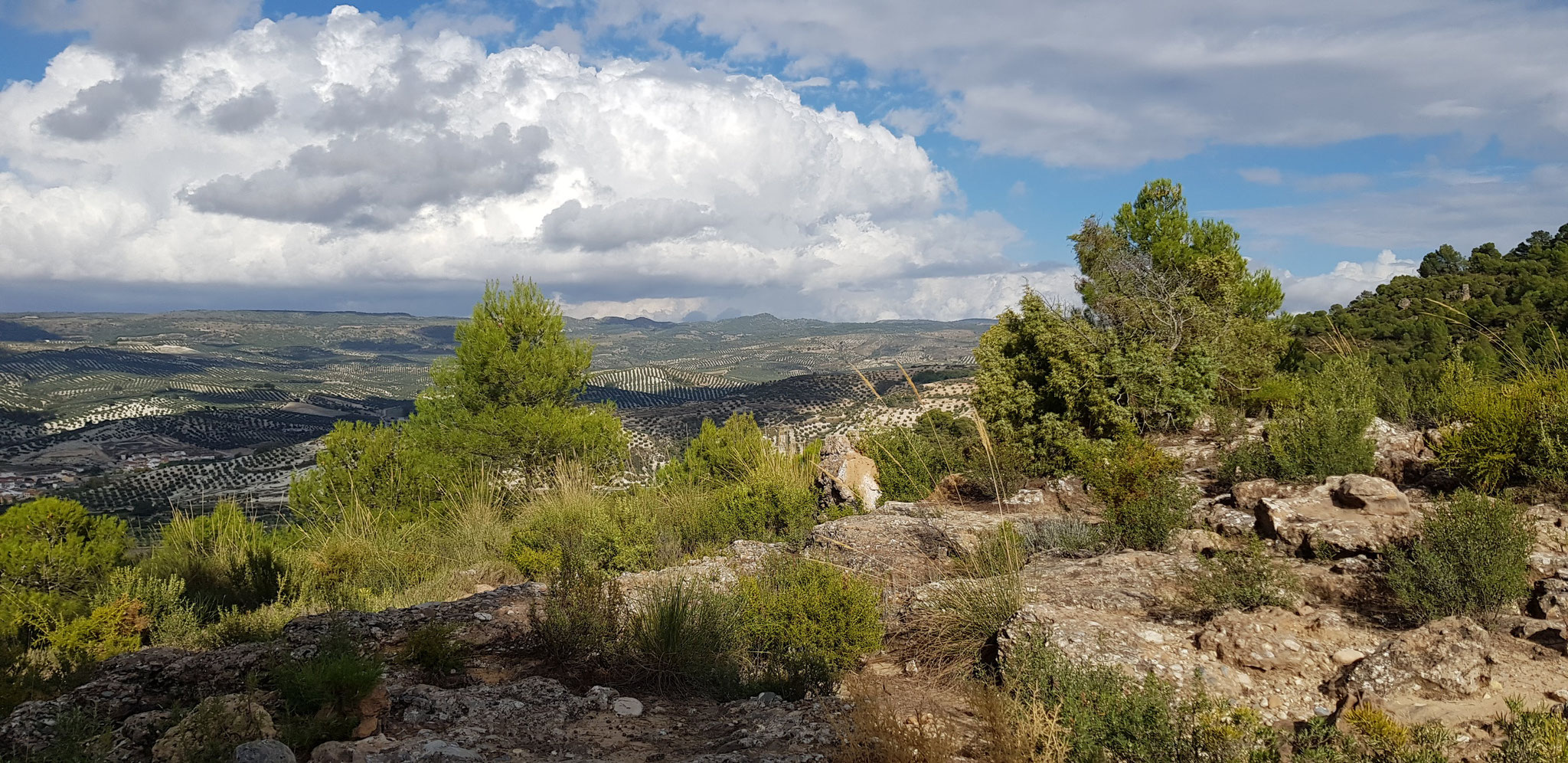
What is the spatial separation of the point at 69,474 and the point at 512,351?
60.8 meters

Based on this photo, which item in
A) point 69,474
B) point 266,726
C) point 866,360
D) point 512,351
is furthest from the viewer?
point 69,474

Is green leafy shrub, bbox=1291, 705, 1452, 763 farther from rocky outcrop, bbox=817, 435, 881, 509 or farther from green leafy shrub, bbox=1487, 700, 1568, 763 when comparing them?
rocky outcrop, bbox=817, 435, 881, 509

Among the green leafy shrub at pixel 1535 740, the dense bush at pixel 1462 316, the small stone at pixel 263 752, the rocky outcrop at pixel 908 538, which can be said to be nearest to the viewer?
the green leafy shrub at pixel 1535 740

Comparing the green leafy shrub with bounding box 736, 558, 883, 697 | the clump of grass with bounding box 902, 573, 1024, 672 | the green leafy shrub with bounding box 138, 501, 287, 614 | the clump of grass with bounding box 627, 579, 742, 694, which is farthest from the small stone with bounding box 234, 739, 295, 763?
the green leafy shrub with bounding box 138, 501, 287, 614

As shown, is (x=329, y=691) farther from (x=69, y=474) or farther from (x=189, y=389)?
(x=189, y=389)

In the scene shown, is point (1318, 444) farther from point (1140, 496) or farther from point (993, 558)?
point (993, 558)

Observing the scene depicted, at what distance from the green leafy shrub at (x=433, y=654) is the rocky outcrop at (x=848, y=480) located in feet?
24.6

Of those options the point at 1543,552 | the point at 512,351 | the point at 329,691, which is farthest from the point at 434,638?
the point at 512,351

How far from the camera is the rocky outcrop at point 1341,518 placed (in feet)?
20.3

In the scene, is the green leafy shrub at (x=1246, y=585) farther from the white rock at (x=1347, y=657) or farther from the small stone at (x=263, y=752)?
the small stone at (x=263, y=752)

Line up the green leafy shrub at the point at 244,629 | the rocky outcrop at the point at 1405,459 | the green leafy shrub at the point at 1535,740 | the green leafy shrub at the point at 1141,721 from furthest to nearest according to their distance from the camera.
Result: the rocky outcrop at the point at 1405,459 < the green leafy shrub at the point at 244,629 < the green leafy shrub at the point at 1141,721 < the green leafy shrub at the point at 1535,740

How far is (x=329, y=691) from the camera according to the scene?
4.27m

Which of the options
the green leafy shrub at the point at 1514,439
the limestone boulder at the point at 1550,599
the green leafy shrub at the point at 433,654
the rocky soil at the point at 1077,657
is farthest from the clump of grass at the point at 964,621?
the green leafy shrub at the point at 1514,439

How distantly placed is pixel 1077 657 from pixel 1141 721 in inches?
40.2
